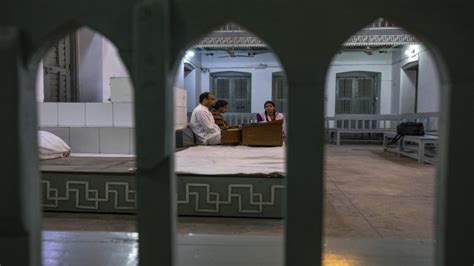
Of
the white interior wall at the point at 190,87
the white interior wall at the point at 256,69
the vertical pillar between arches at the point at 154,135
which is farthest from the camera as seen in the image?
the white interior wall at the point at 256,69

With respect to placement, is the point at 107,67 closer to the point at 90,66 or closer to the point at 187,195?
the point at 90,66

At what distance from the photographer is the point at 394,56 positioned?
31.0 ft

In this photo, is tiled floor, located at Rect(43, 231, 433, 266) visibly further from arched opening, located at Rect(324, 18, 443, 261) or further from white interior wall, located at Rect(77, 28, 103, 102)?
white interior wall, located at Rect(77, 28, 103, 102)

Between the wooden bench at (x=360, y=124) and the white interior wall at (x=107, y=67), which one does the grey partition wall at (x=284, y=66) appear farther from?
the wooden bench at (x=360, y=124)

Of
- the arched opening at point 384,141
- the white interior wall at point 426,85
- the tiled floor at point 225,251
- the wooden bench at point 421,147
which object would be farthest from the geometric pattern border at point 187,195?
the white interior wall at point 426,85

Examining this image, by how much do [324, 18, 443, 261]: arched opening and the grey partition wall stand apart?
0.04 meters

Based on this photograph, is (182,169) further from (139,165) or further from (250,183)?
(139,165)

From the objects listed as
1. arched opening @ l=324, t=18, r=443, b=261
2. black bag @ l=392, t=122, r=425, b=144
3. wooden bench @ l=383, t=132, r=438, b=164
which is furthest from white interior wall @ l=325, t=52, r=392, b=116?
black bag @ l=392, t=122, r=425, b=144

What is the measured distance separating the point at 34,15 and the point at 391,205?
2988mm

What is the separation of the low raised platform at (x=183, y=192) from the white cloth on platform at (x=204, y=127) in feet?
5.11

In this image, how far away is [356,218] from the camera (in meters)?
2.60

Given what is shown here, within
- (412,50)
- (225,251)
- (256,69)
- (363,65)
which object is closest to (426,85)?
(412,50)

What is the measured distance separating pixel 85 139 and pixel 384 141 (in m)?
5.58

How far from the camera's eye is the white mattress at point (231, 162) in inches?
99.5
